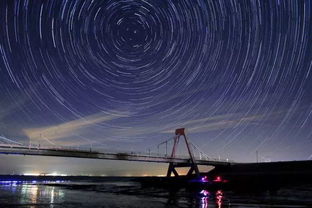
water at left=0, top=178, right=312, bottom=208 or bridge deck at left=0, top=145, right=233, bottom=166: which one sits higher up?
bridge deck at left=0, top=145, right=233, bottom=166

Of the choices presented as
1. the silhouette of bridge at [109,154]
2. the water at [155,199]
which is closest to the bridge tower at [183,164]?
the silhouette of bridge at [109,154]

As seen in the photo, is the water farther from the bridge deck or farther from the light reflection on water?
the bridge deck

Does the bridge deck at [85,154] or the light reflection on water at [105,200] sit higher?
the bridge deck at [85,154]

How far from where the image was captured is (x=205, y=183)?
83.2 m

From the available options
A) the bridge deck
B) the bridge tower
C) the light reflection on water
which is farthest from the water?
the bridge tower

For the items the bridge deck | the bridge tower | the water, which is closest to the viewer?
the water

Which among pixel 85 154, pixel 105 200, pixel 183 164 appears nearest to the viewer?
pixel 105 200

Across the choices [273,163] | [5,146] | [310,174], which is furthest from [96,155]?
[273,163]

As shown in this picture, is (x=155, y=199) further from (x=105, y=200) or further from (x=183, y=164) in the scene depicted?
(x=183, y=164)

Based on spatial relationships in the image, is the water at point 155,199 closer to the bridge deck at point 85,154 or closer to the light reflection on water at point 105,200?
the light reflection on water at point 105,200

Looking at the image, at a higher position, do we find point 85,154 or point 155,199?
point 85,154

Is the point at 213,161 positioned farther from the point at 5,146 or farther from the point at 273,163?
the point at 5,146

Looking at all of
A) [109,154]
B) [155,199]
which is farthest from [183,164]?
[155,199]

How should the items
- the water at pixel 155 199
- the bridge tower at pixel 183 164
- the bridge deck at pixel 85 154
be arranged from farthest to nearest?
the bridge tower at pixel 183 164, the bridge deck at pixel 85 154, the water at pixel 155 199
